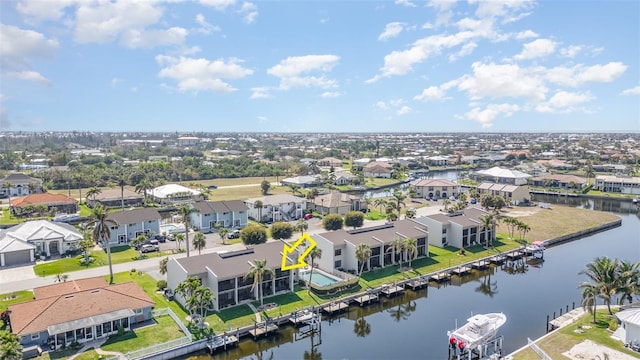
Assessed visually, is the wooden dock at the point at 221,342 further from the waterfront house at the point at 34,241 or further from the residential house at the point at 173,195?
the residential house at the point at 173,195

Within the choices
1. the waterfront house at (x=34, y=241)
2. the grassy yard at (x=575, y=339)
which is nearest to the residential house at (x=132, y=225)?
the waterfront house at (x=34, y=241)

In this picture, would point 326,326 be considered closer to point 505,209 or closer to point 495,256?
point 495,256

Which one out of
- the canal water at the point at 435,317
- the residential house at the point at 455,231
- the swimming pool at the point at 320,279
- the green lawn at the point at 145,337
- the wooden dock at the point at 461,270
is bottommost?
the canal water at the point at 435,317

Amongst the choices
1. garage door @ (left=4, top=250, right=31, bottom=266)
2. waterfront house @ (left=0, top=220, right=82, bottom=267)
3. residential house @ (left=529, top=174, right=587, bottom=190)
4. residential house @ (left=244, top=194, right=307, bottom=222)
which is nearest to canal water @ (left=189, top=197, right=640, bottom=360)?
garage door @ (left=4, top=250, right=31, bottom=266)

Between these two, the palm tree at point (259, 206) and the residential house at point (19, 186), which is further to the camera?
the residential house at point (19, 186)

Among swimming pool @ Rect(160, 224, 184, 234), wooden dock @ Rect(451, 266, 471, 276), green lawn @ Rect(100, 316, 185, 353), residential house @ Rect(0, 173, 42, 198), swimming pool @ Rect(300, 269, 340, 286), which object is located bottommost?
wooden dock @ Rect(451, 266, 471, 276)

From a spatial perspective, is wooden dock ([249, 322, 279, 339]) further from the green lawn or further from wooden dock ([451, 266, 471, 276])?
wooden dock ([451, 266, 471, 276])
